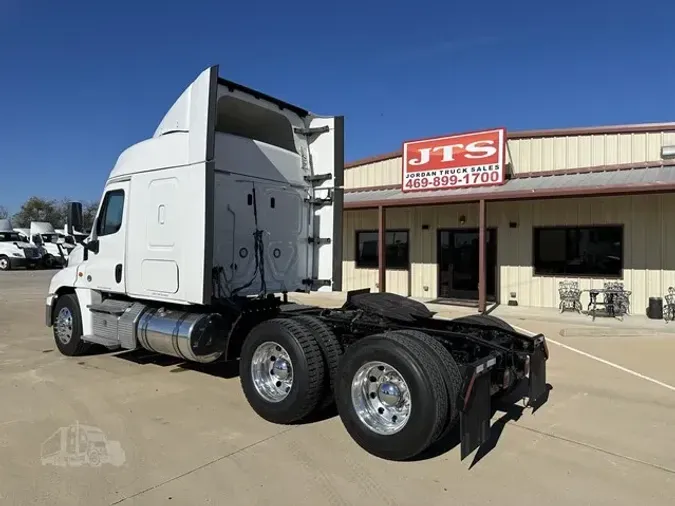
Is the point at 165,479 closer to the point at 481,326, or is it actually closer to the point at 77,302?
the point at 481,326

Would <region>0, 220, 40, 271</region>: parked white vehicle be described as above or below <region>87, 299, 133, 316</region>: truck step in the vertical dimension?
above

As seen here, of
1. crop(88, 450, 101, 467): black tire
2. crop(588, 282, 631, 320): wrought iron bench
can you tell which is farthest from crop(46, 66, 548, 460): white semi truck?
crop(588, 282, 631, 320): wrought iron bench

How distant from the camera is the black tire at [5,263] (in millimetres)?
31291

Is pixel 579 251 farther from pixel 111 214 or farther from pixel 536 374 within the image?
pixel 111 214

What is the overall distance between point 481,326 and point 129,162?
15.8 ft

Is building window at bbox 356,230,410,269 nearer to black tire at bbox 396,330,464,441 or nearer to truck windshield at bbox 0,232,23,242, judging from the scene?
black tire at bbox 396,330,464,441

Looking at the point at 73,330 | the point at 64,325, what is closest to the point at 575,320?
the point at 73,330

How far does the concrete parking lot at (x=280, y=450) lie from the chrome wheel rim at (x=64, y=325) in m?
0.70

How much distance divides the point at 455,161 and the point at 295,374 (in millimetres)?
10986

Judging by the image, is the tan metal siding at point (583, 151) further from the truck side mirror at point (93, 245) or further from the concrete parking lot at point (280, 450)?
the truck side mirror at point (93, 245)

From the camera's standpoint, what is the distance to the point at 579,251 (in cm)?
1325

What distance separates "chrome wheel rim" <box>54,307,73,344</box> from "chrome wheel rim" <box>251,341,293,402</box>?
3.89m

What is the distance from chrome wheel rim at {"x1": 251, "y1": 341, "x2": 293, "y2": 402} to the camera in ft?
16.4

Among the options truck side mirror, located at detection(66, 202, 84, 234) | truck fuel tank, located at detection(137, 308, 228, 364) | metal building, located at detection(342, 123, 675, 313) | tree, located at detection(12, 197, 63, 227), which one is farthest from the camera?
tree, located at detection(12, 197, 63, 227)
